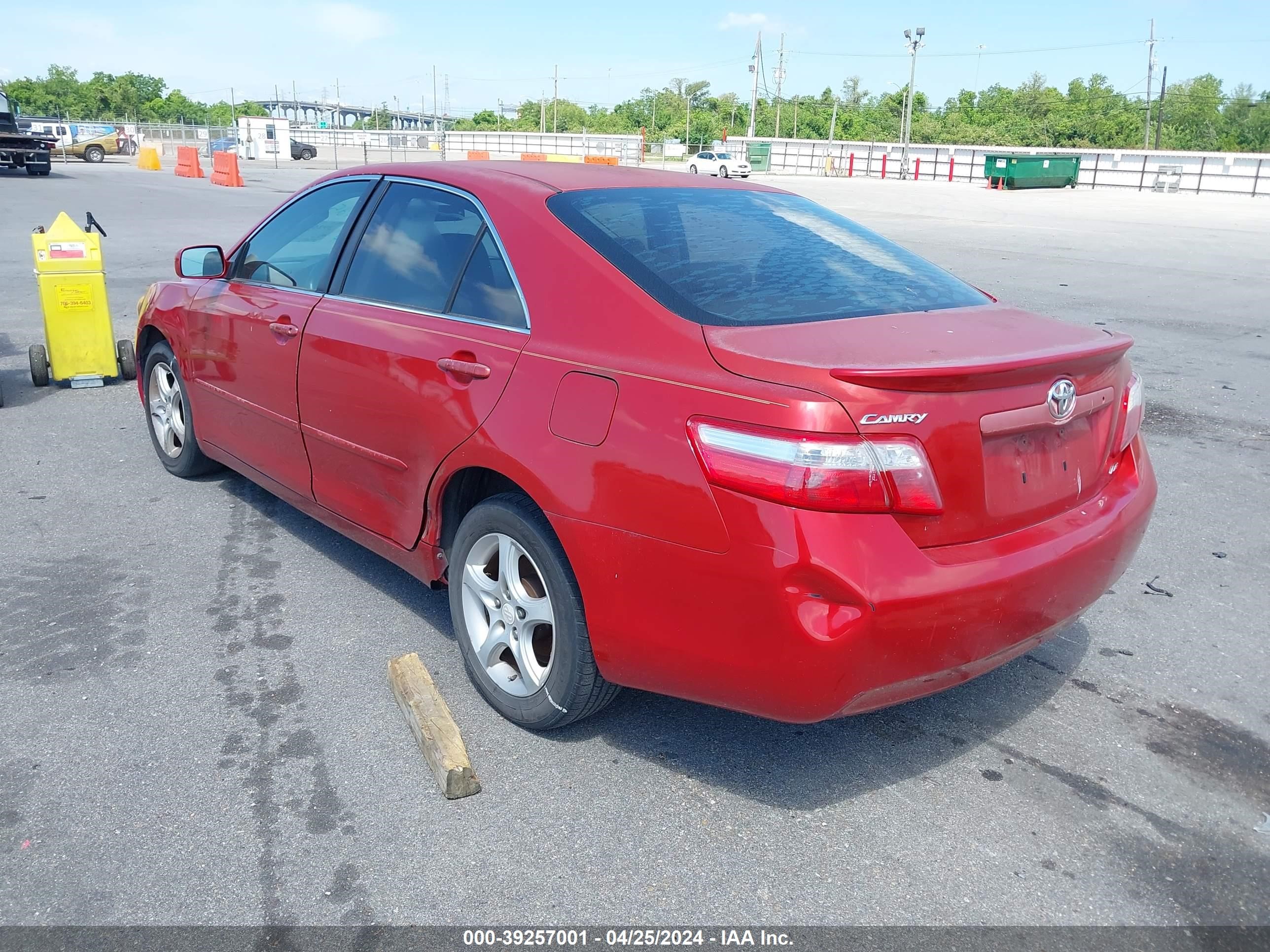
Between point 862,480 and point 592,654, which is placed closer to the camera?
point 862,480

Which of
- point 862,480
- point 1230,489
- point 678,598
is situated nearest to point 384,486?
point 678,598

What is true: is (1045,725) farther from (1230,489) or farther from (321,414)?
(1230,489)

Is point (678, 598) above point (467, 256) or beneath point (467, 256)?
beneath

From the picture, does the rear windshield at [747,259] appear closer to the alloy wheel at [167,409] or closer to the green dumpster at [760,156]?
the alloy wheel at [167,409]

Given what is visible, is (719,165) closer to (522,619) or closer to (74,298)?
(74,298)

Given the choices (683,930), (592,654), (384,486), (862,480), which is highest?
(862,480)

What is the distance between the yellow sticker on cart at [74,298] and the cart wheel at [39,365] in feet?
1.26

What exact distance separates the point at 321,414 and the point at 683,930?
2342 millimetres

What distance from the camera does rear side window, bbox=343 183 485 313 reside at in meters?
3.45

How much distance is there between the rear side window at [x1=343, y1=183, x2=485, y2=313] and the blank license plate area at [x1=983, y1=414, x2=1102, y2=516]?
1.78 metres

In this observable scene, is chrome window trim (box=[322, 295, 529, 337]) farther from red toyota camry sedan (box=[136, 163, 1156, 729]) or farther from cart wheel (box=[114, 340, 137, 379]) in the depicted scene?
cart wheel (box=[114, 340, 137, 379])

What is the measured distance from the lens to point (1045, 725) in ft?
10.9

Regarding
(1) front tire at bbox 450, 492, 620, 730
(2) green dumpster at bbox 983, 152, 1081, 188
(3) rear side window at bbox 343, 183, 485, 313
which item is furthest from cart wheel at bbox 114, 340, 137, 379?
(2) green dumpster at bbox 983, 152, 1081, 188

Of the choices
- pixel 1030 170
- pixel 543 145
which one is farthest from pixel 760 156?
pixel 1030 170
